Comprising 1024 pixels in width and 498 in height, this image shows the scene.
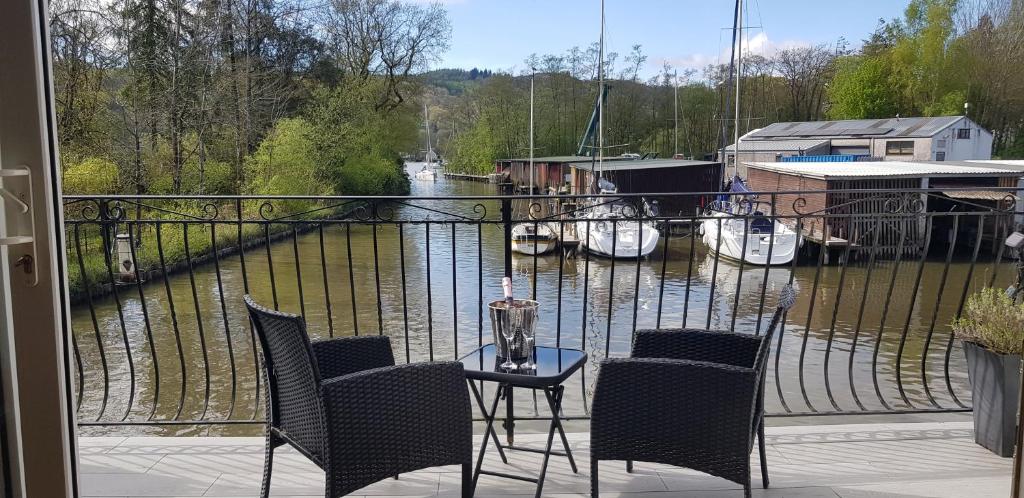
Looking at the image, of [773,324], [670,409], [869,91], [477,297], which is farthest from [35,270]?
[869,91]

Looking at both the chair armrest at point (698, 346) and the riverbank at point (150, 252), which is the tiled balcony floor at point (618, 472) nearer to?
the chair armrest at point (698, 346)

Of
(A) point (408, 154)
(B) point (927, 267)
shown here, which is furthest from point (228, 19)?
(B) point (927, 267)

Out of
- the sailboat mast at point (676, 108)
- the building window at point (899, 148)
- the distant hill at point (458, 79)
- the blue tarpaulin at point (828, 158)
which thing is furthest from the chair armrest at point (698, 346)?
the sailboat mast at point (676, 108)

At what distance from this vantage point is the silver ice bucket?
8.00ft

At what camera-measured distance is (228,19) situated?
22.6m

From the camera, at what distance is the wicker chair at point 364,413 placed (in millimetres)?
1939

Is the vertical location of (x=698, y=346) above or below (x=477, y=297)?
above

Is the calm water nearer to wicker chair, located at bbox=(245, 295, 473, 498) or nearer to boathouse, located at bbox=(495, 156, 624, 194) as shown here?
wicker chair, located at bbox=(245, 295, 473, 498)

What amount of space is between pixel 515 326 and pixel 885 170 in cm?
2109

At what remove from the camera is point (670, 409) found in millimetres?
2117

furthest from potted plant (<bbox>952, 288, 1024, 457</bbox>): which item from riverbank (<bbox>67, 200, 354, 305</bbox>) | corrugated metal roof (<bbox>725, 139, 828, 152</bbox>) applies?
corrugated metal roof (<bbox>725, 139, 828, 152</bbox>)

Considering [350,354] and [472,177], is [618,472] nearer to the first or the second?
[350,354]

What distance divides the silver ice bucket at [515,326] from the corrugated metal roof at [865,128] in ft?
107

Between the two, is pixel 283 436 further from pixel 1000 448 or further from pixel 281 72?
pixel 281 72
